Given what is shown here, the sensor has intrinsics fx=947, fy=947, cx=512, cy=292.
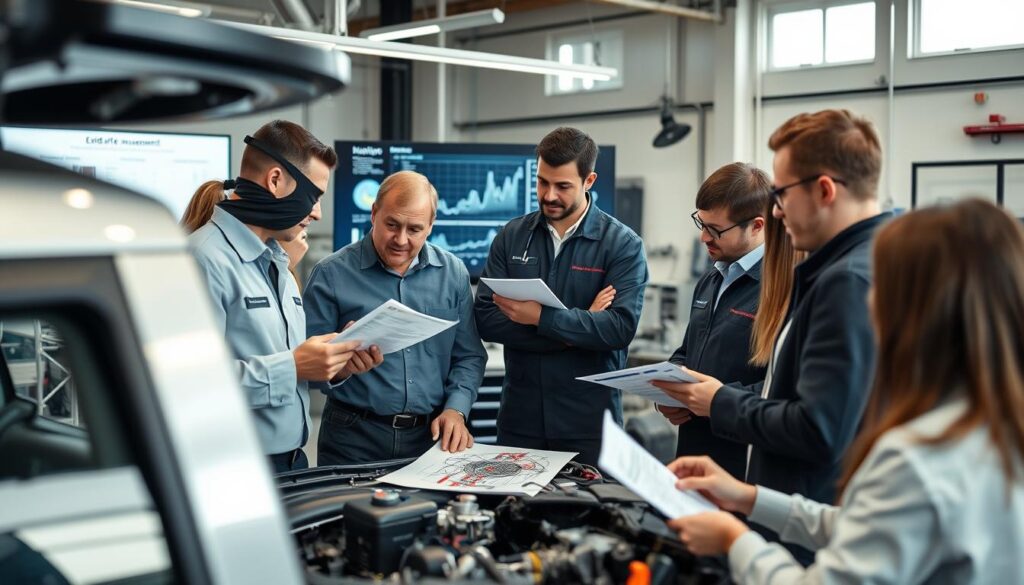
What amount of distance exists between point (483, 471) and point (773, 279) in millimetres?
750

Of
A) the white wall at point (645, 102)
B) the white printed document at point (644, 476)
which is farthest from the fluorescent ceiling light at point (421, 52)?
the white printed document at point (644, 476)

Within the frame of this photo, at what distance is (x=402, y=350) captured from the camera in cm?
260

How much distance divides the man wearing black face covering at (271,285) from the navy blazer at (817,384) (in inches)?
36.8

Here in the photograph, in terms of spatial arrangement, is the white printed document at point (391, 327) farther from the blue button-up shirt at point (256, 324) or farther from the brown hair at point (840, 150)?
the brown hair at point (840, 150)

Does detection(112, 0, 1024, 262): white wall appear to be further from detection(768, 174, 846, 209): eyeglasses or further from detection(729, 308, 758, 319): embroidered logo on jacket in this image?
detection(768, 174, 846, 209): eyeglasses

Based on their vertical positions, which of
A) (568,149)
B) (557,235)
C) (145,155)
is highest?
(145,155)

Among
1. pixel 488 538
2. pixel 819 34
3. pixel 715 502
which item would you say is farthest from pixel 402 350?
pixel 819 34

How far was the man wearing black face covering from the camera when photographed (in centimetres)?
210

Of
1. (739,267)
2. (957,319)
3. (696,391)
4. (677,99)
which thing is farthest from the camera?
(677,99)

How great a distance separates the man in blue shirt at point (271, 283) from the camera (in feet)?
6.89

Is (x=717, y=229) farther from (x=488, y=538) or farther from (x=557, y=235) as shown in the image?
(x=488, y=538)

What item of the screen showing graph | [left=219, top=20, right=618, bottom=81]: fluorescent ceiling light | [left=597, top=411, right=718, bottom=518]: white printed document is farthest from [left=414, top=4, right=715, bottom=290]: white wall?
[left=597, top=411, right=718, bottom=518]: white printed document

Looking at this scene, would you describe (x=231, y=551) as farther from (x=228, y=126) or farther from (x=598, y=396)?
(x=228, y=126)

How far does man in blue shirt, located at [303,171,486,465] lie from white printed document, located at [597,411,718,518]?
1.02 m
